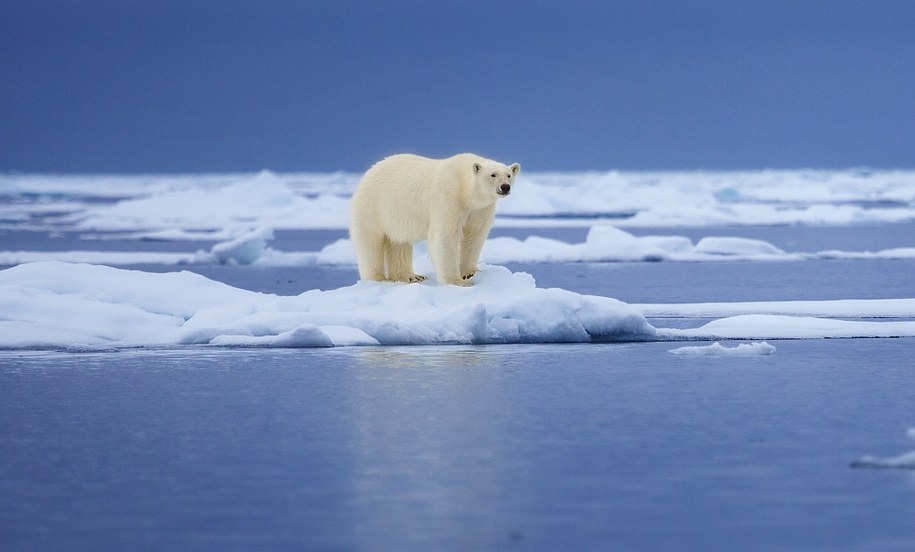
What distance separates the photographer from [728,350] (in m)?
7.79

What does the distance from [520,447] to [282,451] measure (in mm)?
884

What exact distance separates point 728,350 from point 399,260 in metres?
2.64

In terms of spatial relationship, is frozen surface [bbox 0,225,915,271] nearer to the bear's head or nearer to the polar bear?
the polar bear

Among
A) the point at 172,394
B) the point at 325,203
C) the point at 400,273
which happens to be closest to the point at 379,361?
the point at 172,394

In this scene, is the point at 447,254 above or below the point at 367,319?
above

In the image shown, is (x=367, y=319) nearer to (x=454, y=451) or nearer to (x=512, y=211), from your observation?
(x=454, y=451)

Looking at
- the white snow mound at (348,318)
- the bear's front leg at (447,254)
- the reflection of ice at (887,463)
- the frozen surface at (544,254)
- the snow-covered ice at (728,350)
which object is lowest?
the reflection of ice at (887,463)

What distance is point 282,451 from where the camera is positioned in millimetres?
5113

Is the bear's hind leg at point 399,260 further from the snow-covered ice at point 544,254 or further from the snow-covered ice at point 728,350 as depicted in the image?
the snow-covered ice at point 544,254

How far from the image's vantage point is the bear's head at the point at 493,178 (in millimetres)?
8438

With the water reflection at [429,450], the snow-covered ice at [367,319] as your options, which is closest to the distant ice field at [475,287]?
the snow-covered ice at [367,319]

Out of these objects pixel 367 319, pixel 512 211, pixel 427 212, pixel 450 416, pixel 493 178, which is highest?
pixel 512 211

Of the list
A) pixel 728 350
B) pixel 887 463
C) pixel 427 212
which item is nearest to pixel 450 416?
pixel 887 463

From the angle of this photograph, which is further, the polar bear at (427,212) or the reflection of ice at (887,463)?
the polar bear at (427,212)
